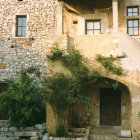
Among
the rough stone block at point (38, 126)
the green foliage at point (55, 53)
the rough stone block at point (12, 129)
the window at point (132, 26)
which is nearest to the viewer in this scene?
the green foliage at point (55, 53)

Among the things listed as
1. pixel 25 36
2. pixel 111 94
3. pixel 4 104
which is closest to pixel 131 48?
pixel 111 94

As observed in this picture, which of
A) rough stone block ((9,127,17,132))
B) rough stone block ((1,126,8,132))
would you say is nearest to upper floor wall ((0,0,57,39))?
rough stone block ((1,126,8,132))

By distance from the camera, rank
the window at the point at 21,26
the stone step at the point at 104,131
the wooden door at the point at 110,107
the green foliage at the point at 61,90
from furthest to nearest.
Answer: the window at the point at 21,26 → the wooden door at the point at 110,107 → the stone step at the point at 104,131 → the green foliage at the point at 61,90

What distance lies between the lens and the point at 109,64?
739cm

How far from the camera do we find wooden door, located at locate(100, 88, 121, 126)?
933cm

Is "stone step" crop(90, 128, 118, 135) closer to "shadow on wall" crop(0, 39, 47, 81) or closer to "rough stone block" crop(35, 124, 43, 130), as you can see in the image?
"rough stone block" crop(35, 124, 43, 130)

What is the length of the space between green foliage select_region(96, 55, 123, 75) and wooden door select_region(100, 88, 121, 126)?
7.61 ft

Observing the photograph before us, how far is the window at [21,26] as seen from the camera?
1130 cm

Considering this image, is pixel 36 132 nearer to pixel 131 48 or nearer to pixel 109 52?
pixel 109 52

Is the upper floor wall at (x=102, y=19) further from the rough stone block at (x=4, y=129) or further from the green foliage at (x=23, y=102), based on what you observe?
the rough stone block at (x=4, y=129)

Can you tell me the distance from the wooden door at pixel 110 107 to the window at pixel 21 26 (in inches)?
209

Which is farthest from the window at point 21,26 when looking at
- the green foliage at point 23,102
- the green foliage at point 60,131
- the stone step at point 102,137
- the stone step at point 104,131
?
the stone step at point 102,137

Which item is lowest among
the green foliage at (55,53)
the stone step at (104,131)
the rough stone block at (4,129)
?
the stone step at (104,131)

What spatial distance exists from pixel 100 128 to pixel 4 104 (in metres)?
4.10
